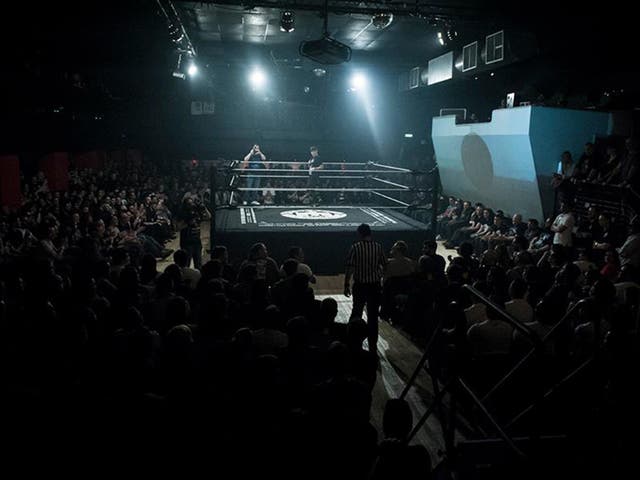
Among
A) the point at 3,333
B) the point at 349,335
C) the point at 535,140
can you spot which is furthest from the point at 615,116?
the point at 3,333

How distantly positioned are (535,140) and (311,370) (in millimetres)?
8142

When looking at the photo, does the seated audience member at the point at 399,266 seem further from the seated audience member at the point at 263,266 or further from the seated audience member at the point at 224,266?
the seated audience member at the point at 224,266

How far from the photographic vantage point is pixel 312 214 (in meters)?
10.3

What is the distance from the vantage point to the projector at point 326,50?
23.8ft

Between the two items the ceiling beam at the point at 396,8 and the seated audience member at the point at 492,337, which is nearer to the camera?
the seated audience member at the point at 492,337

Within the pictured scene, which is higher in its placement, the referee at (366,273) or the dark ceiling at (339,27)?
the dark ceiling at (339,27)

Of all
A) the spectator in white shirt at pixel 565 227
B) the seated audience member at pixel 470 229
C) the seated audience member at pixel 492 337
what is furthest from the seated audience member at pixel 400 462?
the seated audience member at pixel 470 229

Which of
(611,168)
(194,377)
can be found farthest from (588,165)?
(194,377)

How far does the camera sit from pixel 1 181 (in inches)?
391

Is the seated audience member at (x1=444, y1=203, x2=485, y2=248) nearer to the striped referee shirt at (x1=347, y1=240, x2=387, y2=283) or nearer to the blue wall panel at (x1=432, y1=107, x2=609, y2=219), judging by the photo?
the blue wall panel at (x1=432, y1=107, x2=609, y2=219)

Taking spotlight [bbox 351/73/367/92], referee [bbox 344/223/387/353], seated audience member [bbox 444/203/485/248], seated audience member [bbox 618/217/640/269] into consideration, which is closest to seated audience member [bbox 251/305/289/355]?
referee [bbox 344/223/387/353]

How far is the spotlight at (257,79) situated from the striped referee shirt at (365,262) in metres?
11.3

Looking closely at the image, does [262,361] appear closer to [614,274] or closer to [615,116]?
[614,274]

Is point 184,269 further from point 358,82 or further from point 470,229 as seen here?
point 358,82
